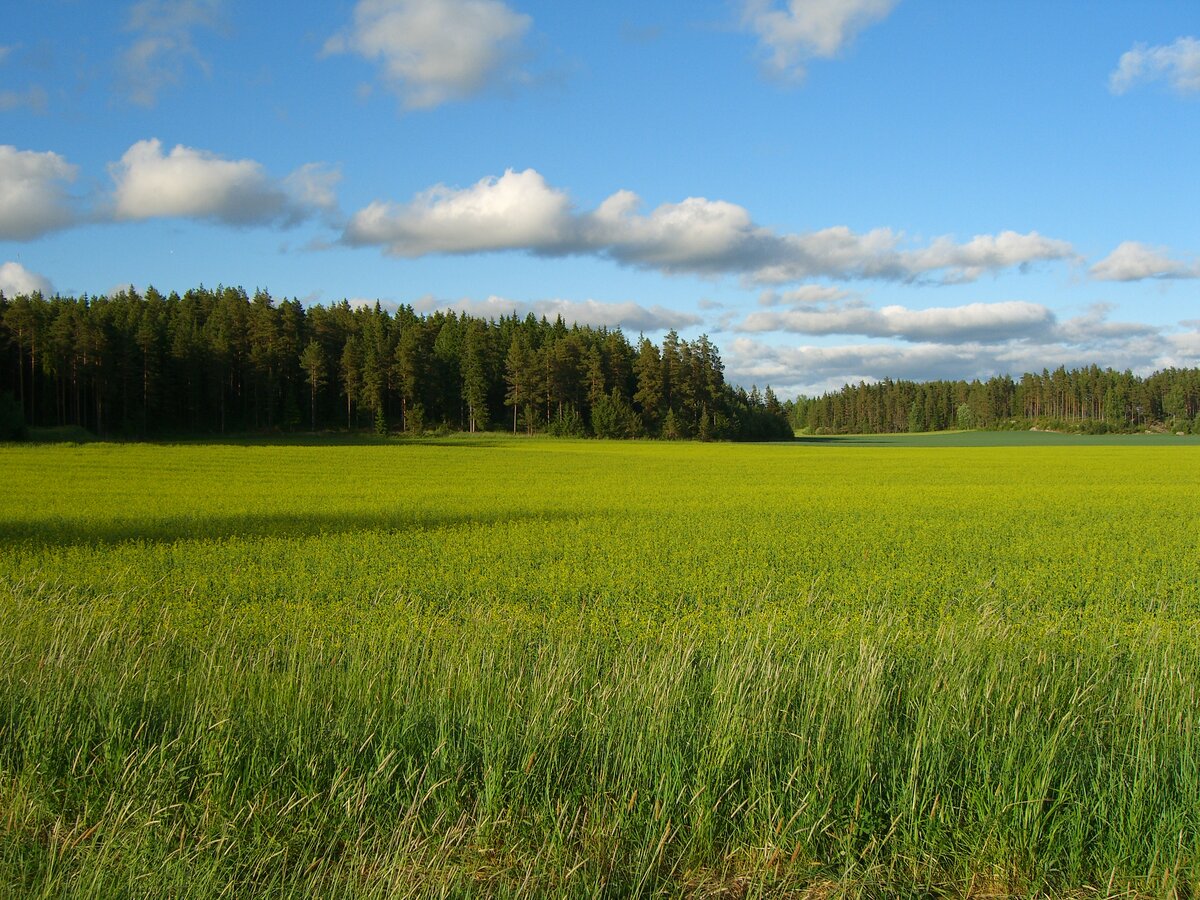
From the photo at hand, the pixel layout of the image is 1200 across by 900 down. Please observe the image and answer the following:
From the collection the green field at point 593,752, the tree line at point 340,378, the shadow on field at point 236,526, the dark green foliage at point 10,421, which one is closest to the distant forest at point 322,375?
the tree line at point 340,378

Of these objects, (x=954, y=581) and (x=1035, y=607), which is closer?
(x=1035, y=607)

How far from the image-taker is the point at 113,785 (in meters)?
5.29

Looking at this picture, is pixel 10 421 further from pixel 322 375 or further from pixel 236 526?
pixel 236 526

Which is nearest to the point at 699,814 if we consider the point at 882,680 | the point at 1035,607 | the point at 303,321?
the point at 882,680

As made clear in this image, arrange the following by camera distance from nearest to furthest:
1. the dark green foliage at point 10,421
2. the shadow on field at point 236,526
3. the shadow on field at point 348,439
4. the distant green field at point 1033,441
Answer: the shadow on field at point 236,526, the dark green foliage at point 10,421, the shadow on field at point 348,439, the distant green field at point 1033,441

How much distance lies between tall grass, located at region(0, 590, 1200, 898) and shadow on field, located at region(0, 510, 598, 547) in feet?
46.4

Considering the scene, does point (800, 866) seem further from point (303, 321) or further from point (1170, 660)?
point (303, 321)

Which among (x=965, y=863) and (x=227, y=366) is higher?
(x=227, y=366)

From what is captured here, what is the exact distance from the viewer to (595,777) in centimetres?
524

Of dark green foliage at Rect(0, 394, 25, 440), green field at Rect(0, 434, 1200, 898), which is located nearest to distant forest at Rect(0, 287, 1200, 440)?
dark green foliage at Rect(0, 394, 25, 440)

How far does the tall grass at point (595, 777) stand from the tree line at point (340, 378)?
93338 mm

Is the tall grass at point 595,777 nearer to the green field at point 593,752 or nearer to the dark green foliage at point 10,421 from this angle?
the green field at point 593,752

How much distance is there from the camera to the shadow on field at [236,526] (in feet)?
63.6

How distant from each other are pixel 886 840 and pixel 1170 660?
15.4 feet
